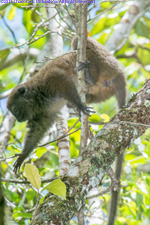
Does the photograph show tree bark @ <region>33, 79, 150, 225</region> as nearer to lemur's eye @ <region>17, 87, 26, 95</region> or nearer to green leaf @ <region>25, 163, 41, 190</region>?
green leaf @ <region>25, 163, 41, 190</region>

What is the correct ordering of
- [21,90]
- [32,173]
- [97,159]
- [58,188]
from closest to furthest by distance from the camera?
1. [58,188]
2. [32,173]
3. [97,159]
4. [21,90]

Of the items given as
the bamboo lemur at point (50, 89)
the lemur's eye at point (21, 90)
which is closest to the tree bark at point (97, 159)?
the bamboo lemur at point (50, 89)

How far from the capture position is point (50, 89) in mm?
4398

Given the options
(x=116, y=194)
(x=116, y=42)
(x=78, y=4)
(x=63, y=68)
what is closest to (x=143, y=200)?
(x=116, y=194)

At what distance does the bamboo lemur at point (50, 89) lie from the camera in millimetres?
4375

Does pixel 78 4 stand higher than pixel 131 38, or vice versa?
pixel 131 38

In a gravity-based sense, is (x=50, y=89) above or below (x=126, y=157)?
above

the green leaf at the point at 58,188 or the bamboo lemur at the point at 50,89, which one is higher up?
the bamboo lemur at the point at 50,89

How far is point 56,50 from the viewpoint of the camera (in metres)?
4.99

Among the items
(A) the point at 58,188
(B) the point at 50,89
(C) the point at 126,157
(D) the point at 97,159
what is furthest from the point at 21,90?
(A) the point at 58,188

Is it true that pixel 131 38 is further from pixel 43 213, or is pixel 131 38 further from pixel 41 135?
pixel 43 213

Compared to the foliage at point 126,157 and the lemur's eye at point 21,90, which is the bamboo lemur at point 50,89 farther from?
the foliage at point 126,157

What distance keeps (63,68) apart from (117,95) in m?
1.05

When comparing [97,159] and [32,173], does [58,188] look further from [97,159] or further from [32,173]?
[97,159]
